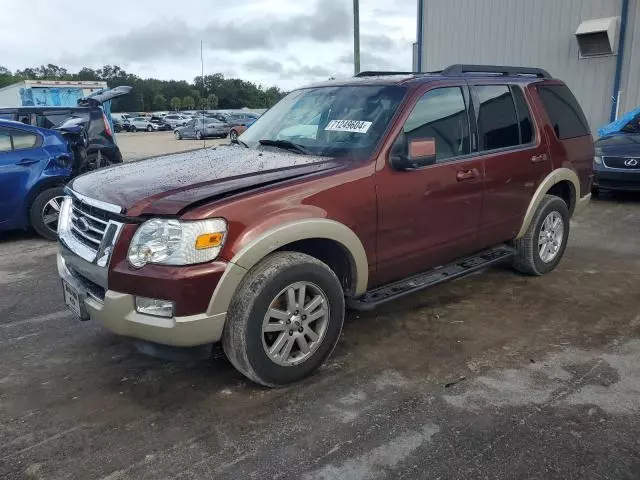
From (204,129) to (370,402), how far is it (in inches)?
1261

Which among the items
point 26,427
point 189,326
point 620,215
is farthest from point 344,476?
point 620,215

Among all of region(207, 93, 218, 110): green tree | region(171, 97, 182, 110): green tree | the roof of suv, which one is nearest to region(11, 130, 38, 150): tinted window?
the roof of suv

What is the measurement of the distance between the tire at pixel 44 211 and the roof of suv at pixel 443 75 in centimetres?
414

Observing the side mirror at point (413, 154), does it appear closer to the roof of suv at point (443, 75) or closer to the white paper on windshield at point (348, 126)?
the white paper on windshield at point (348, 126)

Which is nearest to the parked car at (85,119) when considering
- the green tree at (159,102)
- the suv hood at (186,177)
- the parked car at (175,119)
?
the suv hood at (186,177)

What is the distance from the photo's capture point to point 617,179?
875 cm

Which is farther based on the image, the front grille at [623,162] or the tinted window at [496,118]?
the front grille at [623,162]

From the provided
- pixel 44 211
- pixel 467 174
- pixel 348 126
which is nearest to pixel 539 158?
pixel 467 174

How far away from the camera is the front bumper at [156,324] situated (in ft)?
9.45

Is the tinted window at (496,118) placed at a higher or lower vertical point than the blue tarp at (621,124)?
higher

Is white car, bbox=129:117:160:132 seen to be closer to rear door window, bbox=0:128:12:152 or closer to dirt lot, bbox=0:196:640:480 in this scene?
rear door window, bbox=0:128:12:152

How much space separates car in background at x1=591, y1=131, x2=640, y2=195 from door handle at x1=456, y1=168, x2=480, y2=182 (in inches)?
224

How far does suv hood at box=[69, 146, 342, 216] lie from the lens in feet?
9.70

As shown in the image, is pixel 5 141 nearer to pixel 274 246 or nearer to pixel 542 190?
pixel 274 246
